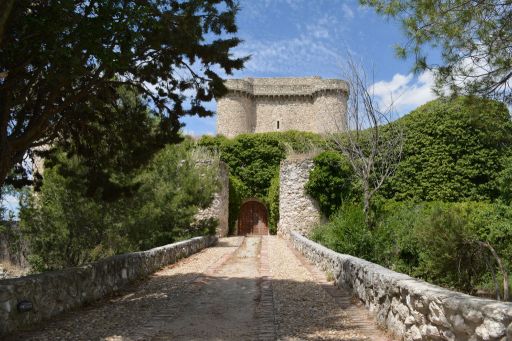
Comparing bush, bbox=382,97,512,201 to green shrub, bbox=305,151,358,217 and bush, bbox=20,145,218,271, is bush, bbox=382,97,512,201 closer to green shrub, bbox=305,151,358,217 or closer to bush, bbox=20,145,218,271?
green shrub, bbox=305,151,358,217

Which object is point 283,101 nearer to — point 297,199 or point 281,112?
point 281,112

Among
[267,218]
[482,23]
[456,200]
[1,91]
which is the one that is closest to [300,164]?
[456,200]

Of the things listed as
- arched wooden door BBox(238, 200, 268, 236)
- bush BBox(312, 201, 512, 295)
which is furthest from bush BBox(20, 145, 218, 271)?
arched wooden door BBox(238, 200, 268, 236)

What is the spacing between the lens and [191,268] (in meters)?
11.7

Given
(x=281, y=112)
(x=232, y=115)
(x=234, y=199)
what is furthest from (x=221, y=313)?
(x=281, y=112)

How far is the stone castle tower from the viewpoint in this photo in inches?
1682

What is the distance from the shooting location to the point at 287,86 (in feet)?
146

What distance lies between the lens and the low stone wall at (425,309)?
119 inches

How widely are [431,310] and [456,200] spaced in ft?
63.0

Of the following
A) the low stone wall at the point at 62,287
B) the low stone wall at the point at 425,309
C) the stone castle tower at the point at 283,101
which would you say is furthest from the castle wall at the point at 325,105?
the low stone wall at the point at 425,309

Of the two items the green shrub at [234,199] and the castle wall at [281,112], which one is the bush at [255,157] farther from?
the castle wall at [281,112]

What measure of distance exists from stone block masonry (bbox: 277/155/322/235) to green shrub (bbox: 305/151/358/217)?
56 cm

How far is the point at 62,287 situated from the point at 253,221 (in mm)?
24645

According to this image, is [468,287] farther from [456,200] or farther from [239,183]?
[239,183]
